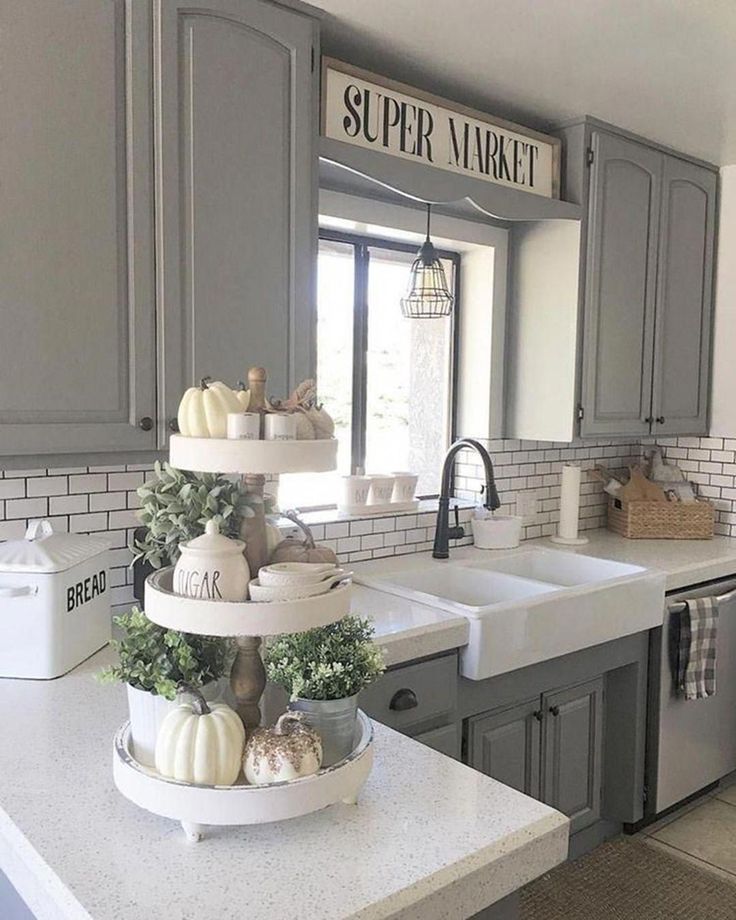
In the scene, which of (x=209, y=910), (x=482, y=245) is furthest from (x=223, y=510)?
(x=482, y=245)

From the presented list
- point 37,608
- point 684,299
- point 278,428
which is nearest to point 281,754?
point 278,428

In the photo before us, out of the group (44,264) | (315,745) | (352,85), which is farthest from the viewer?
(352,85)

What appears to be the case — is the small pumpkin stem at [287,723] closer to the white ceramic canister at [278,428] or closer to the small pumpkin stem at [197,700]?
the small pumpkin stem at [197,700]

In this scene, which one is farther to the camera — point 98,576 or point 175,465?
point 98,576

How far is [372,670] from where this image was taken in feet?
3.83

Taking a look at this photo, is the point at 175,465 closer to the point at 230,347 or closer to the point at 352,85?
the point at 230,347

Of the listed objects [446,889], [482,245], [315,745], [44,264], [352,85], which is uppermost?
[352,85]

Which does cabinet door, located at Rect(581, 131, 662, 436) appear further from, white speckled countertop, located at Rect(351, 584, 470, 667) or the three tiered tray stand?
the three tiered tray stand

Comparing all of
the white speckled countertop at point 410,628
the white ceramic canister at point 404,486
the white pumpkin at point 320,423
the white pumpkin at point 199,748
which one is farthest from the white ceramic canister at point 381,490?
the white pumpkin at point 199,748

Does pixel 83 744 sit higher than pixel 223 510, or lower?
lower

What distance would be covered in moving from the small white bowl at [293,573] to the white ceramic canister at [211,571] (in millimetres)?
28

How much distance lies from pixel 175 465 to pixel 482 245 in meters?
2.10

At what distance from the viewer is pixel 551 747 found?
8.11ft

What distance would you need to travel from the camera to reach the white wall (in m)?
3.33
